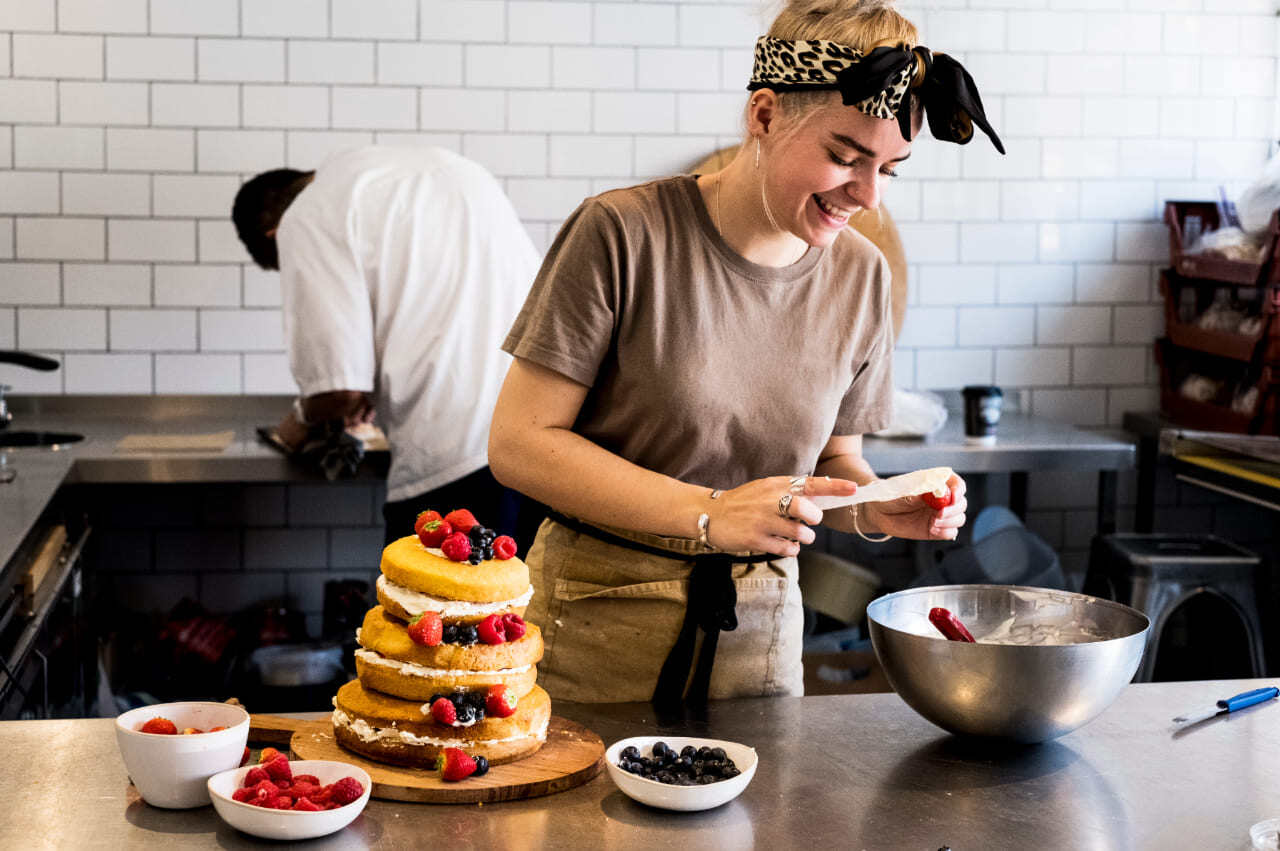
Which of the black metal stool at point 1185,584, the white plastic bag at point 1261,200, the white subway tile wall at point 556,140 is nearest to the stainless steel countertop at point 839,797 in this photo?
the black metal stool at point 1185,584

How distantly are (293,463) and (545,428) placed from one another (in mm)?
2094

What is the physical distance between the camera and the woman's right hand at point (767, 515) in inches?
66.6

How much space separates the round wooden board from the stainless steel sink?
271 cm

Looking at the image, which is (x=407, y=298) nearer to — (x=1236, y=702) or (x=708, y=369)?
(x=708, y=369)

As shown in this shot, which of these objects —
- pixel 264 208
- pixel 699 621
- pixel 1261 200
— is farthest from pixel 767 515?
pixel 1261 200

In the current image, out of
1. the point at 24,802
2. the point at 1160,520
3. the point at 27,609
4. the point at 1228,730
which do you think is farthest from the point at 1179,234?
the point at 24,802

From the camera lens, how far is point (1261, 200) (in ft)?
13.6

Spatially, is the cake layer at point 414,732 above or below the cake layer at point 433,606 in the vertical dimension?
below

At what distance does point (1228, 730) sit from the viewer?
1854mm

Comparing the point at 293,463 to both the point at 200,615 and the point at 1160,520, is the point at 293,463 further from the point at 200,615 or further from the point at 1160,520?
the point at 1160,520

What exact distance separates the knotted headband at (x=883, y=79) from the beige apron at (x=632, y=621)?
2.13ft

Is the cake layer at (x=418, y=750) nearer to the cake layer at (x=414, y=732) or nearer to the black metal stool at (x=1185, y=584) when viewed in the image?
the cake layer at (x=414, y=732)

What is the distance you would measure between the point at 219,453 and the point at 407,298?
0.85 metres

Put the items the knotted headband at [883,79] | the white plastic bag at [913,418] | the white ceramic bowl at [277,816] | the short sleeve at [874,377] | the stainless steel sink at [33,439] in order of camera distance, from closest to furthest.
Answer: the white ceramic bowl at [277,816]
the knotted headband at [883,79]
the short sleeve at [874,377]
the stainless steel sink at [33,439]
the white plastic bag at [913,418]
